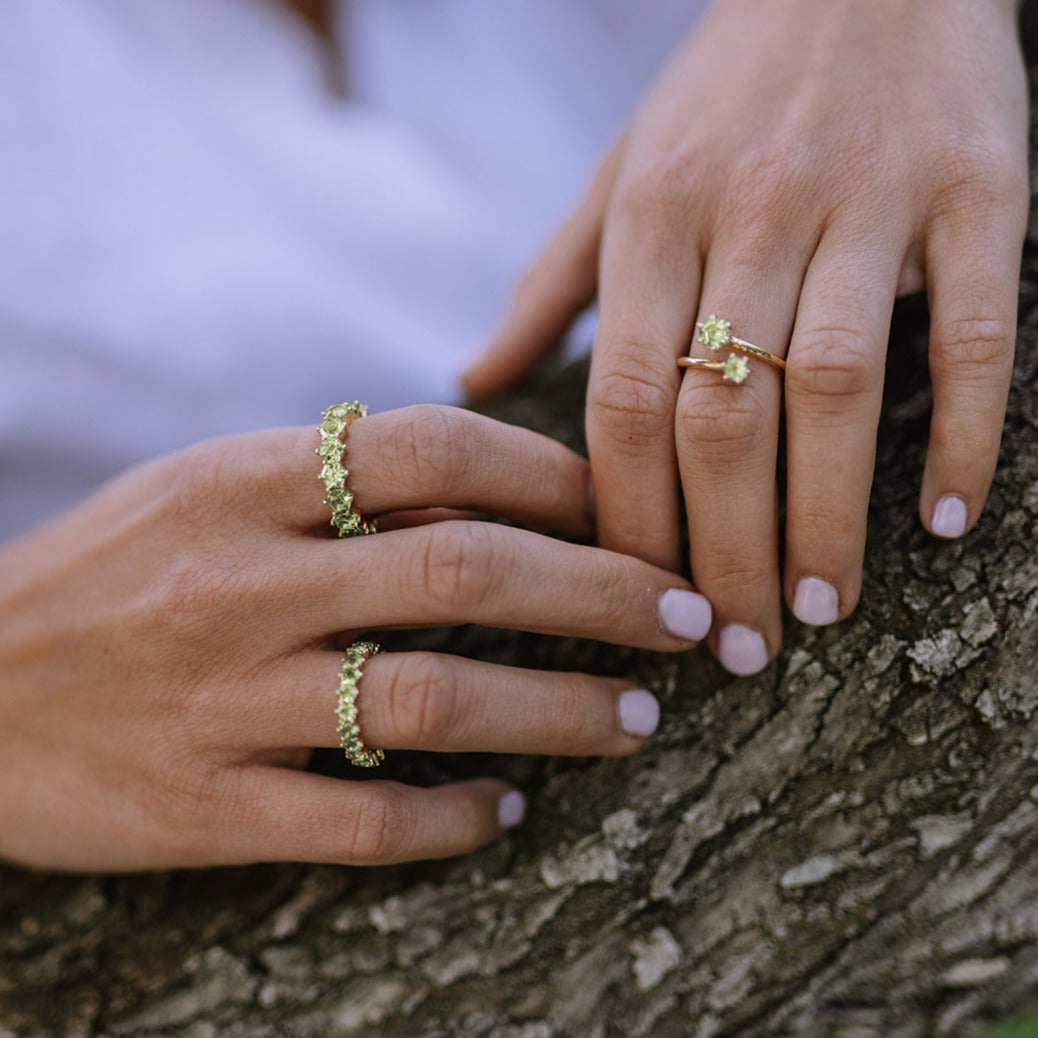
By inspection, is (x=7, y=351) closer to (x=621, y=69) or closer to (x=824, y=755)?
(x=824, y=755)

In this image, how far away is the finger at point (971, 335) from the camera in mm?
1057

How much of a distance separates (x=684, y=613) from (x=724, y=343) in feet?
1.14

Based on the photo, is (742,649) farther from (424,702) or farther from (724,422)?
(424,702)

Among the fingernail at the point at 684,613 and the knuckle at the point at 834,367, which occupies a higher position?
the knuckle at the point at 834,367

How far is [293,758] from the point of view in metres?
1.24

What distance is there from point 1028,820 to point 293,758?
98cm

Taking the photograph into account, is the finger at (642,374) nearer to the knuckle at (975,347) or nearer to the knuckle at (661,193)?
the knuckle at (661,193)

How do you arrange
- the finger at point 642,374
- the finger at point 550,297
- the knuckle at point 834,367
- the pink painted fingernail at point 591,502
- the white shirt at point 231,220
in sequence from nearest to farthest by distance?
the knuckle at point 834,367, the finger at point 642,374, the pink painted fingernail at point 591,502, the finger at point 550,297, the white shirt at point 231,220

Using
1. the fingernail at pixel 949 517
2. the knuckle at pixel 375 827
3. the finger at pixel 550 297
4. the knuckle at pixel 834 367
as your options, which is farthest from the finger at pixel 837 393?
the knuckle at pixel 375 827

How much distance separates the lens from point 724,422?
1.07 m

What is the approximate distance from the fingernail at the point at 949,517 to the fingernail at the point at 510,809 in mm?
669

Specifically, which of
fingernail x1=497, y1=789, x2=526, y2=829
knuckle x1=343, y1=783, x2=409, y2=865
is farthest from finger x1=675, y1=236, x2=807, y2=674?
knuckle x1=343, y1=783, x2=409, y2=865

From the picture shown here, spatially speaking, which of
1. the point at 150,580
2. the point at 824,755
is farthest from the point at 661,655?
the point at 150,580

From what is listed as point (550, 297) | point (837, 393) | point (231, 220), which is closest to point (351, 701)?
point (837, 393)
